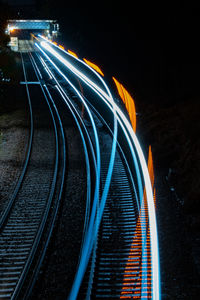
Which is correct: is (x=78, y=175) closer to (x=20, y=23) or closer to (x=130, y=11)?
(x=130, y=11)

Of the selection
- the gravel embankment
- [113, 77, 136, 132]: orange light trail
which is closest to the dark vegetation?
[113, 77, 136, 132]: orange light trail

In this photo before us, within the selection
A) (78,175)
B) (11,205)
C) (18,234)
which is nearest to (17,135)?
(78,175)

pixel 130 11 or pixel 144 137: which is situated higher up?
pixel 130 11

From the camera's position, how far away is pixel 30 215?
367 inches

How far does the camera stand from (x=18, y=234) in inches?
334

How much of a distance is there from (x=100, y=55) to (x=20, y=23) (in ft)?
115

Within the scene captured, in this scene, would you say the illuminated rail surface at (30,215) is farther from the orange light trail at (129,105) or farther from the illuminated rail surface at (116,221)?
the orange light trail at (129,105)

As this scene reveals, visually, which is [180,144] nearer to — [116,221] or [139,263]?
[116,221]

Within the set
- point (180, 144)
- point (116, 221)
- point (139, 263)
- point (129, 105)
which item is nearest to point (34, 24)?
point (129, 105)

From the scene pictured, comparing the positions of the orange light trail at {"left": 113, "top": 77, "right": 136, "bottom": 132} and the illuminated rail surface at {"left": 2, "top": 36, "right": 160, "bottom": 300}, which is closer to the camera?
the illuminated rail surface at {"left": 2, "top": 36, "right": 160, "bottom": 300}

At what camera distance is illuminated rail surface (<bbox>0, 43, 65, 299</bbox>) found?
7133mm

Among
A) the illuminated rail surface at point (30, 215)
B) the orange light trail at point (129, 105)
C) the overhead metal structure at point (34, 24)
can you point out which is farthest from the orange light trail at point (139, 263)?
the overhead metal structure at point (34, 24)

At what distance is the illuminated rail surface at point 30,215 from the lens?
713 centimetres

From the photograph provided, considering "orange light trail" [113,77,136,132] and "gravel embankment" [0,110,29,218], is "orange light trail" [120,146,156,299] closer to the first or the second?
"gravel embankment" [0,110,29,218]
